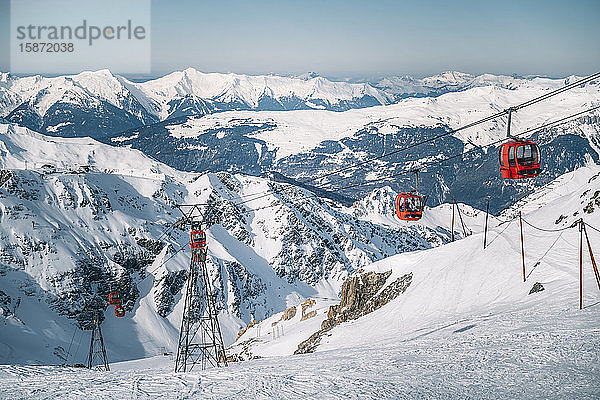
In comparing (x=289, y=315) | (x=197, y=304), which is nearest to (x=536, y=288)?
(x=197, y=304)

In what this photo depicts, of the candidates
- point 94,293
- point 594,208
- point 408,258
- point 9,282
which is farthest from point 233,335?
point 594,208

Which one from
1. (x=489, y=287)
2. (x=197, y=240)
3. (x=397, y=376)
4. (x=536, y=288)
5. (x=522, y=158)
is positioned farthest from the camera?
(x=489, y=287)

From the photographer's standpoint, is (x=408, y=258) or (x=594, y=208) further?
(x=408, y=258)

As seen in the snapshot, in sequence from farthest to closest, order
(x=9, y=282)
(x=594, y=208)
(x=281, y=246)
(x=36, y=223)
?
(x=281, y=246) → (x=36, y=223) → (x=9, y=282) → (x=594, y=208)

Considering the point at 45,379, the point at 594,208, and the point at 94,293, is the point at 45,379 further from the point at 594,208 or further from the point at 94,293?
the point at 94,293

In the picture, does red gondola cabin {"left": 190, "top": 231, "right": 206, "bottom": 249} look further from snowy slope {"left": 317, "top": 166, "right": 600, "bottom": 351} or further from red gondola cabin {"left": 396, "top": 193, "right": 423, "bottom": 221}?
red gondola cabin {"left": 396, "top": 193, "right": 423, "bottom": 221}

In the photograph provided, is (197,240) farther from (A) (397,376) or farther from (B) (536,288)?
(B) (536,288)

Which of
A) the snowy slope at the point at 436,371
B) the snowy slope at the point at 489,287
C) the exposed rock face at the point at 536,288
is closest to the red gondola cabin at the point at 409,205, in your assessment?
the snowy slope at the point at 489,287
